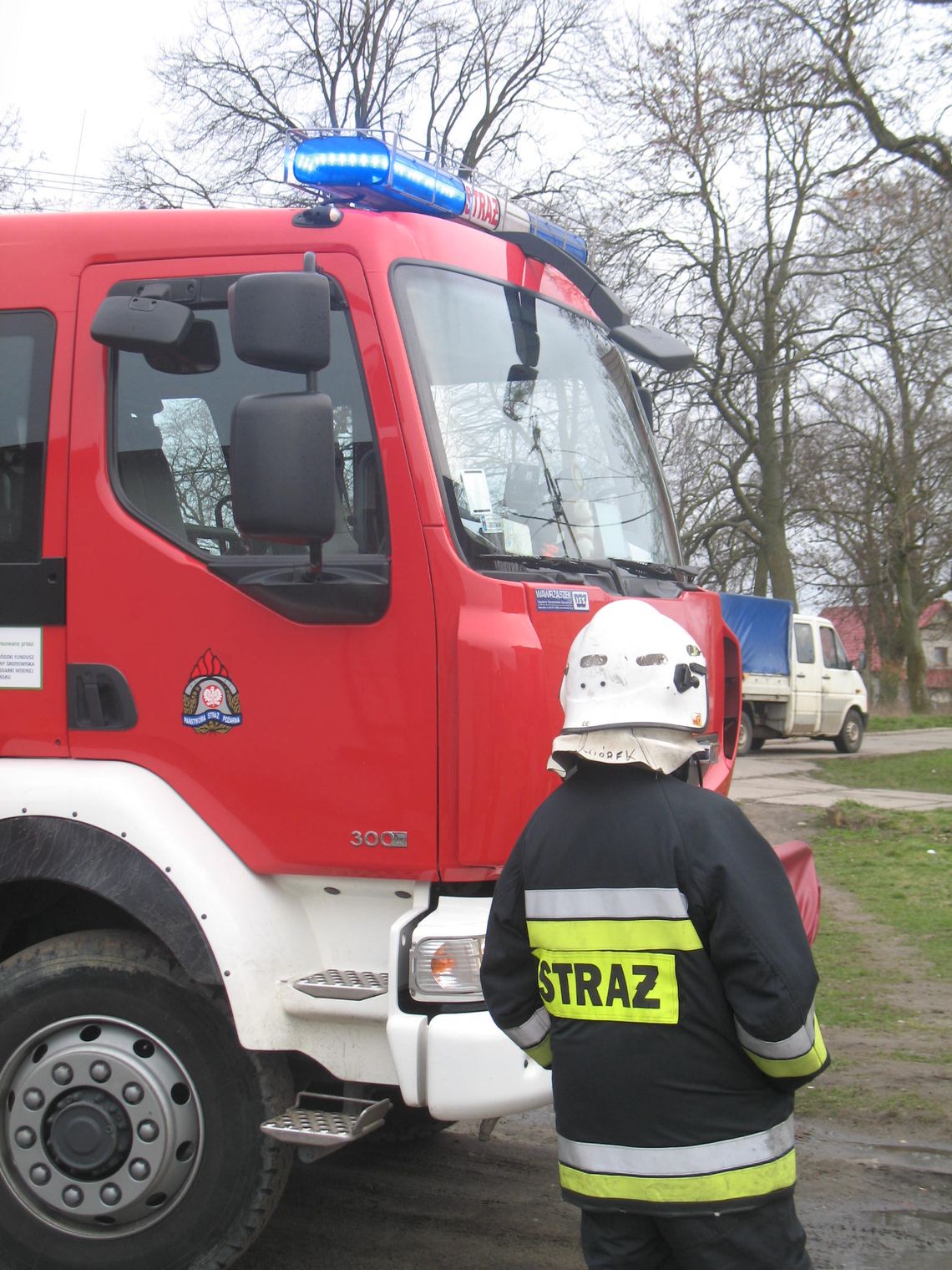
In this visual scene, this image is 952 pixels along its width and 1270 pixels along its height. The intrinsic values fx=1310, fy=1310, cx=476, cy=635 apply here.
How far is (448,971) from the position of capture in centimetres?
318

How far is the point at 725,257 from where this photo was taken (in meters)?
26.0

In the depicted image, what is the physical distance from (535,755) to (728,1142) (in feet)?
3.99

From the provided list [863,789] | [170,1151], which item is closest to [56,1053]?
[170,1151]

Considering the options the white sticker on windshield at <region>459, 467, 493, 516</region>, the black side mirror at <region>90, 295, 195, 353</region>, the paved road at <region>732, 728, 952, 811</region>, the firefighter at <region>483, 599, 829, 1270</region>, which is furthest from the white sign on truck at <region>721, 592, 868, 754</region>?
the firefighter at <region>483, 599, 829, 1270</region>

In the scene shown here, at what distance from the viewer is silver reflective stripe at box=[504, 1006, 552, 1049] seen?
8.45 feet

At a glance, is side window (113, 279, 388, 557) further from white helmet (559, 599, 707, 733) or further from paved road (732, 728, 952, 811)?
paved road (732, 728, 952, 811)

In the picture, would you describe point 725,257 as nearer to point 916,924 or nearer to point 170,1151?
point 916,924

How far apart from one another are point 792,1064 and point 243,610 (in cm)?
187

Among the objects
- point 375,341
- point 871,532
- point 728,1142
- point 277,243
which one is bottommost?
point 728,1142

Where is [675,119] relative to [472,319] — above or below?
above

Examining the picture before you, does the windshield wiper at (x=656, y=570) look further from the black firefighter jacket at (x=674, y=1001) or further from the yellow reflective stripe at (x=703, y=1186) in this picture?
the yellow reflective stripe at (x=703, y=1186)

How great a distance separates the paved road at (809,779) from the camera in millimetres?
14273

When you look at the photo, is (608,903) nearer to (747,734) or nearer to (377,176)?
(377,176)

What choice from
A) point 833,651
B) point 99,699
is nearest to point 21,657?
point 99,699
